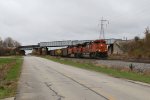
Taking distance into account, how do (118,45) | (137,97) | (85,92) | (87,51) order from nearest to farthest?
(137,97) < (85,92) < (87,51) < (118,45)

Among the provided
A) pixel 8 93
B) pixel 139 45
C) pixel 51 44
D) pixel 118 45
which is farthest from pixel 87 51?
pixel 51 44

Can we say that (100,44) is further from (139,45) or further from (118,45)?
(118,45)

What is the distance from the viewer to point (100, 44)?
71.1 metres

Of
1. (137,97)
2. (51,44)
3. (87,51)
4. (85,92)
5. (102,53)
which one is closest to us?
(137,97)

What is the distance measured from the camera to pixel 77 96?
15242mm

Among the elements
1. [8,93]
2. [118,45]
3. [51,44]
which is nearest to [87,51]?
[118,45]

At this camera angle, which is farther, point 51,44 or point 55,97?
point 51,44

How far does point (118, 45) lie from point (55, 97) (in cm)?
9903

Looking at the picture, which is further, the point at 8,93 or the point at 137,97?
the point at 8,93

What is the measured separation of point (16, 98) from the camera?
15273mm

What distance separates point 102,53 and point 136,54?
21.6 feet

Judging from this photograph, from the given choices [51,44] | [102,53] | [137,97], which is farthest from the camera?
[51,44]

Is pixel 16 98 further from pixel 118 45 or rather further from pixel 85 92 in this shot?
pixel 118 45

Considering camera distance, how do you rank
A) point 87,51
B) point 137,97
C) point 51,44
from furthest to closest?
point 51,44, point 87,51, point 137,97
